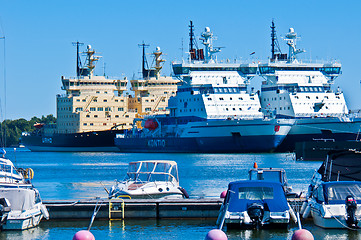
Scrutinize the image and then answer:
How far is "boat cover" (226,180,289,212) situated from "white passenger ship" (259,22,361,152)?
51.4 m

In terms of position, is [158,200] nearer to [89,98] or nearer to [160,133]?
[160,133]

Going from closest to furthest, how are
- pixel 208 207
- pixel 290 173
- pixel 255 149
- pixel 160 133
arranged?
pixel 208 207, pixel 290 173, pixel 255 149, pixel 160 133

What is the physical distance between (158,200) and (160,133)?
62260 millimetres

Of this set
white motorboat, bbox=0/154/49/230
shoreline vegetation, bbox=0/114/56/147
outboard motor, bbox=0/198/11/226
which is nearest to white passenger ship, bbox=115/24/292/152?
white motorboat, bbox=0/154/49/230

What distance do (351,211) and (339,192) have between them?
0.80 meters

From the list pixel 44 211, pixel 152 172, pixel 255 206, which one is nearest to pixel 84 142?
pixel 152 172

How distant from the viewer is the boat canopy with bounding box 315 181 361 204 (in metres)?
19.7

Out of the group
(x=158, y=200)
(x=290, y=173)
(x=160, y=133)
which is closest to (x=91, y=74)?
(x=160, y=133)

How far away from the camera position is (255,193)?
1980 centimetres

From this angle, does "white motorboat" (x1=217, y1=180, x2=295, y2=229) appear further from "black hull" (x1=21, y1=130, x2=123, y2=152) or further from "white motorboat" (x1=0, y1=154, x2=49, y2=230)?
"black hull" (x1=21, y1=130, x2=123, y2=152)

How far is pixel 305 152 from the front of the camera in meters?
60.2

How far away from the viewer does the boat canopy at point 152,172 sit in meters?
26.0

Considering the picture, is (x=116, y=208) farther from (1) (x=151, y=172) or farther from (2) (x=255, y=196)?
(2) (x=255, y=196)

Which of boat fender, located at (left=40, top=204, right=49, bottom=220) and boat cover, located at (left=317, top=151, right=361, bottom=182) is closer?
boat fender, located at (left=40, top=204, right=49, bottom=220)
